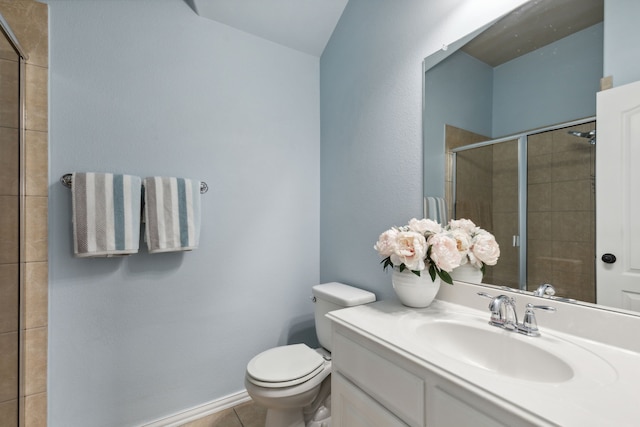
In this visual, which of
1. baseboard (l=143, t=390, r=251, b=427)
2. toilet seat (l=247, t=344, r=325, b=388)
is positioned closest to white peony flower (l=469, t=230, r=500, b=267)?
toilet seat (l=247, t=344, r=325, b=388)

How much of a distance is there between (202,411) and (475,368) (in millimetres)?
1569

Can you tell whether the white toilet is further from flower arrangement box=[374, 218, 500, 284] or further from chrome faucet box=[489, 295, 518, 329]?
chrome faucet box=[489, 295, 518, 329]

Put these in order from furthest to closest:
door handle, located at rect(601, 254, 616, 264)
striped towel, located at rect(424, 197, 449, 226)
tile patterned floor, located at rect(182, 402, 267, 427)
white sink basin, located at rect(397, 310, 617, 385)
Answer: tile patterned floor, located at rect(182, 402, 267, 427)
striped towel, located at rect(424, 197, 449, 226)
door handle, located at rect(601, 254, 616, 264)
white sink basin, located at rect(397, 310, 617, 385)

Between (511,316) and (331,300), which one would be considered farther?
(331,300)

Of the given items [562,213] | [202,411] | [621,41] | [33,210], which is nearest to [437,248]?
[562,213]

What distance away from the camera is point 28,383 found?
1277mm

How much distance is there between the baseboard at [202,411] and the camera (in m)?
1.56

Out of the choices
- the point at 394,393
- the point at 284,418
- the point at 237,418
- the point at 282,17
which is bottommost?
the point at 237,418

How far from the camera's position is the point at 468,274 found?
3.85 ft

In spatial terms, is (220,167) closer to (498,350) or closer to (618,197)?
(498,350)

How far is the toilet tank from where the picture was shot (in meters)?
1.50

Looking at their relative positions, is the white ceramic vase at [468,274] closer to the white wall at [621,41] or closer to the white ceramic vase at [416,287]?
the white ceramic vase at [416,287]

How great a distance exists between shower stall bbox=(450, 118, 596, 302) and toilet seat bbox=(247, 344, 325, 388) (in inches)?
33.8

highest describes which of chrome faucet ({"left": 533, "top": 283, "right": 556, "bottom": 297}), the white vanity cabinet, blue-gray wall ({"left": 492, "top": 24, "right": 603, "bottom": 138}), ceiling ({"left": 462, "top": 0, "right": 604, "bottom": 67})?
ceiling ({"left": 462, "top": 0, "right": 604, "bottom": 67})
